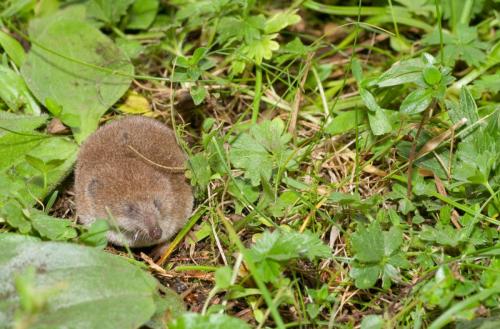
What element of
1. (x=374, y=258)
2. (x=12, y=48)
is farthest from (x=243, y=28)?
(x=374, y=258)

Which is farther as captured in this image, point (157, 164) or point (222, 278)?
point (157, 164)

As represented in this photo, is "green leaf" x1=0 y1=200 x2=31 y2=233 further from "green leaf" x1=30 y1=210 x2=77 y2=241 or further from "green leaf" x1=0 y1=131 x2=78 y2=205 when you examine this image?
"green leaf" x1=0 y1=131 x2=78 y2=205

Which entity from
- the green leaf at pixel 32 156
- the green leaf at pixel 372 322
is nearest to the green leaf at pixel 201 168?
the green leaf at pixel 32 156

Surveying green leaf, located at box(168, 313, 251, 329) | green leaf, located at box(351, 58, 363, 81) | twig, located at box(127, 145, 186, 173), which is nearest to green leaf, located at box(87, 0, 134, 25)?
twig, located at box(127, 145, 186, 173)

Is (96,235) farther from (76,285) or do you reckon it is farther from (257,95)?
(257,95)

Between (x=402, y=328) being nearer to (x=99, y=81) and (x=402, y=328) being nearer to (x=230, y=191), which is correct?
(x=230, y=191)
